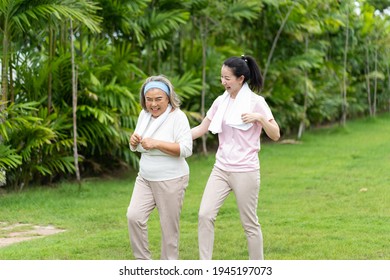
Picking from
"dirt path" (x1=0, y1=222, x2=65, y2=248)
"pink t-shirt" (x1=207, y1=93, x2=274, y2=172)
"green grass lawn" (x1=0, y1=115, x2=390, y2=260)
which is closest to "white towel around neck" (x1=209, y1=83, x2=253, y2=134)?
"pink t-shirt" (x1=207, y1=93, x2=274, y2=172)

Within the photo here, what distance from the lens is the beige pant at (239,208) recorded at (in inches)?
224

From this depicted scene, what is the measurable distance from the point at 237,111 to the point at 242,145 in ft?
0.80

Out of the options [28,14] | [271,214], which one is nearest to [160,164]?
[271,214]

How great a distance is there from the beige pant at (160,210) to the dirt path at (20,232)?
7.56ft

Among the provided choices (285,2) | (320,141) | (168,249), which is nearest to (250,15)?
(285,2)

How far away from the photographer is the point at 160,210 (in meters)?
5.89

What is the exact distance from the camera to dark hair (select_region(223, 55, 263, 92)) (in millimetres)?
5793

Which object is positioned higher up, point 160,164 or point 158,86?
point 158,86

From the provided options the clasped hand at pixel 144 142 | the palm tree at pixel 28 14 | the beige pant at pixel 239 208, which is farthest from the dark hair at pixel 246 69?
the palm tree at pixel 28 14

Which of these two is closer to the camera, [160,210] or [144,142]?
[144,142]

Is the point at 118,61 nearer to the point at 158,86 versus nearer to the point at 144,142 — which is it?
the point at 158,86

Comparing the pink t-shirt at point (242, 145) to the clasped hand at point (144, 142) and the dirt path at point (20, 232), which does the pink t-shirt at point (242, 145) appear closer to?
the clasped hand at point (144, 142)
